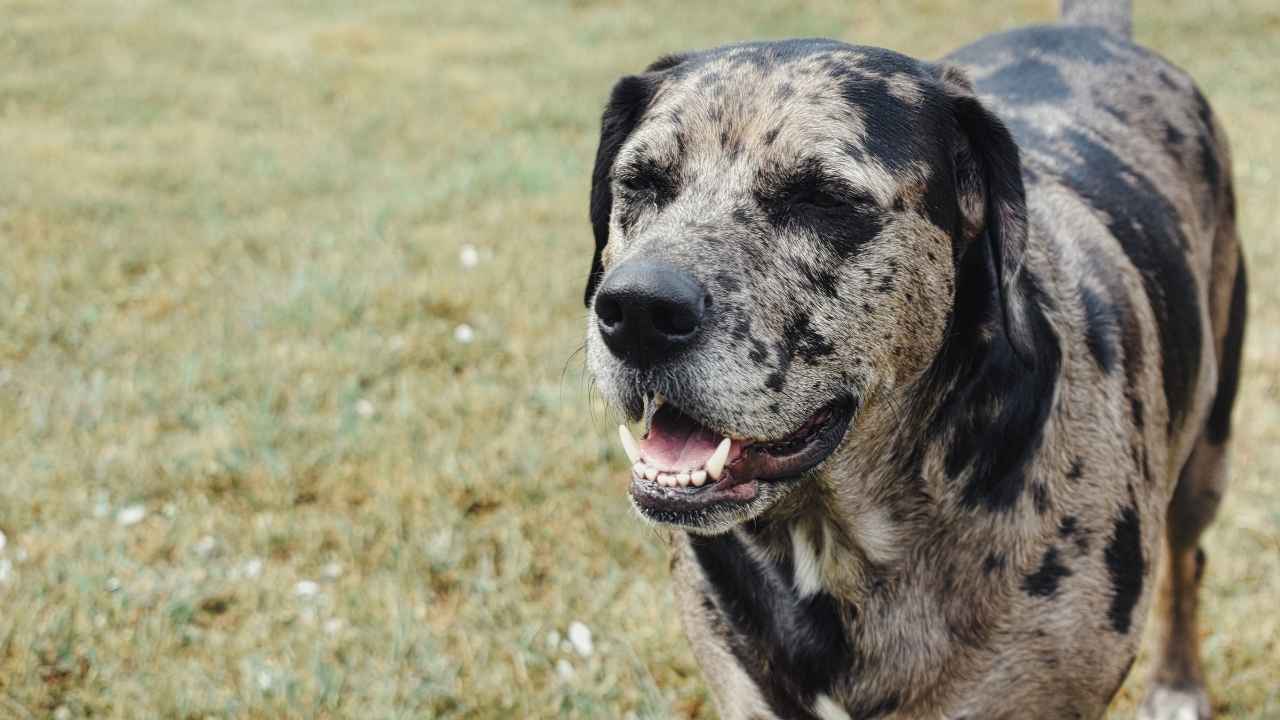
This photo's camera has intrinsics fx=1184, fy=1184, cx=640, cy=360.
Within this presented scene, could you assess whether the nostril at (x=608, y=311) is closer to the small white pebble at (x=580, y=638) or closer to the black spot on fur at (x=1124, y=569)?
the black spot on fur at (x=1124, y=569)

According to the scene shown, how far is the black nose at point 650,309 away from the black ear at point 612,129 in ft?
2.29

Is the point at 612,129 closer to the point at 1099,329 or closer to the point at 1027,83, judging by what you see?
the point at 1099,329

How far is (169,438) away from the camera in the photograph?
494 centimetres

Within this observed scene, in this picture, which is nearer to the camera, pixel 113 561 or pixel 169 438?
pixel 113 561

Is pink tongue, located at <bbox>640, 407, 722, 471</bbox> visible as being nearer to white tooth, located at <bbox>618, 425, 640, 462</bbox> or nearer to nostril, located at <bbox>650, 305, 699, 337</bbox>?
white tooth, located at <bbox>618, 425, 640, 462</bbox>

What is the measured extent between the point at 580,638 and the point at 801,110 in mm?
2069

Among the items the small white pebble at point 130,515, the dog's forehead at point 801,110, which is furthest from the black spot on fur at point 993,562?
the small white pebble at point 130,515

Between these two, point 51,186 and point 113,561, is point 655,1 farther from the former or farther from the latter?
point 113,561

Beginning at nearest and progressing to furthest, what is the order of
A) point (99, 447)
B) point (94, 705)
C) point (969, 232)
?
point (969, 232)
point (94, 705)
point (99, 447)

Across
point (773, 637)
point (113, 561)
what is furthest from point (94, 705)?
point (773, 637)

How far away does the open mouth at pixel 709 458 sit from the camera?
2279mm

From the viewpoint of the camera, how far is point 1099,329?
269 cm

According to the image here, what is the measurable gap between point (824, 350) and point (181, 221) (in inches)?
251

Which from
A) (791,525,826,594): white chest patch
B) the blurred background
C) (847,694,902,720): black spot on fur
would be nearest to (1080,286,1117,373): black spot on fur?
(791,525,826,594): white chest patch
